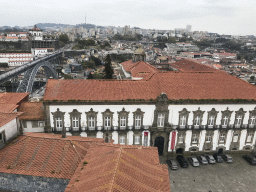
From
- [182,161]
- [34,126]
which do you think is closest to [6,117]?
[34,126]

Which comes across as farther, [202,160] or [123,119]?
A: [202,160]

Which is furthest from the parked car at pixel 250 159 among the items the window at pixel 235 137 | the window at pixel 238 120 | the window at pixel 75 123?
the window at pixel 75 123

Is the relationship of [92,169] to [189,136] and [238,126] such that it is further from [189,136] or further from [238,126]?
[238,126]

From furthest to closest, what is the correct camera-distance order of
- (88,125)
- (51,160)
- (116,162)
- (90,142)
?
(88,125)
(90,142)
(51,160)
(116,162)

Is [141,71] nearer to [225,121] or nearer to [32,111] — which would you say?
[225,121]

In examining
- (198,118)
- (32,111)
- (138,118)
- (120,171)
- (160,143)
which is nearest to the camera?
(120,171)

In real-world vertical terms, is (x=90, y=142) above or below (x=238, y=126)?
above

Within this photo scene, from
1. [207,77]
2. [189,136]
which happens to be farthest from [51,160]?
[207,77]
